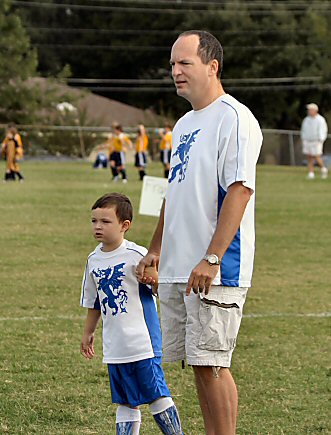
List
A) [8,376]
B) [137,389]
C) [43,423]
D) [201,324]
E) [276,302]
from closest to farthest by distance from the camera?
[201,324] → [137,389] → [43,423] → [8,376] → [276,302]

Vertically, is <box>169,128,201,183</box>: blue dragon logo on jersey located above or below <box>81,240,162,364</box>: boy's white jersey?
above

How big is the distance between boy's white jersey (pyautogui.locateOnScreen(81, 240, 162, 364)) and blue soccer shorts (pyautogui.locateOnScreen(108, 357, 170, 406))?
0.05 meters

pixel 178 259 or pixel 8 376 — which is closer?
pixel 178 259

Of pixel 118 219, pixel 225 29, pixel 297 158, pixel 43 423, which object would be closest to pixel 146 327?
pixel 118 219

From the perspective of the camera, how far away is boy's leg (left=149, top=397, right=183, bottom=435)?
18.0ft

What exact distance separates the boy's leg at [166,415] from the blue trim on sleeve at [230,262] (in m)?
0.79

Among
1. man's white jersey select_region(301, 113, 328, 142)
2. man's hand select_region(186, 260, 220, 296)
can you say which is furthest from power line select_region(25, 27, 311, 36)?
man's hand select_region(186, 260, 220, 296)

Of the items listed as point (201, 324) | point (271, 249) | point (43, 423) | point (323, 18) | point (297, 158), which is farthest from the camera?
point (323, 18)

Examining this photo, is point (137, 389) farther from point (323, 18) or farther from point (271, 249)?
point (323, 18)

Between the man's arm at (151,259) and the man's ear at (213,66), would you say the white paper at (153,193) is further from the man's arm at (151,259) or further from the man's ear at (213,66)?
the man's ear at (213,66)

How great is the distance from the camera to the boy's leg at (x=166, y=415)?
5.47 meters

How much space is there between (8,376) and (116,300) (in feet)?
7.30

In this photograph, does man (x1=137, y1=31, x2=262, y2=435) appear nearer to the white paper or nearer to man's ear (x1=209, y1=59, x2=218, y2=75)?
man's ear (x1=209, y1=59, x2=218, y2=75)

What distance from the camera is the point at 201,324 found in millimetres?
5035
